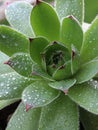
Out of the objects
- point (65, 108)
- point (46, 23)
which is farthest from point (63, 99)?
point (46, 23)

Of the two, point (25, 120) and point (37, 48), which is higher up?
point (37, 48)

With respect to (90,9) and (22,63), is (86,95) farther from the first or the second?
(90,9)

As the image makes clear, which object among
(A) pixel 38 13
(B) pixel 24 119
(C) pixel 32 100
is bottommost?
(B) pixel 24 119

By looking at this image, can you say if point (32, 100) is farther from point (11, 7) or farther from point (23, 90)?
point (11, 7)

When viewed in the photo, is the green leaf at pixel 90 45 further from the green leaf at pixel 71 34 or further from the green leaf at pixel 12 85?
the green leaf at pixel 12 85

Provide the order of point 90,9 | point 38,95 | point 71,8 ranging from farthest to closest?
1. point 90,9
2. point 71,8
3. point 38,95

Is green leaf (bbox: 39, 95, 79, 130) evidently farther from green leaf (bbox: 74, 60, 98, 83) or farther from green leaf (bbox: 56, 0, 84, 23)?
green leaf (bbox: 56, 0, 84, 23)

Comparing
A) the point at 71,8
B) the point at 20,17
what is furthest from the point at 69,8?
the point at 20,17

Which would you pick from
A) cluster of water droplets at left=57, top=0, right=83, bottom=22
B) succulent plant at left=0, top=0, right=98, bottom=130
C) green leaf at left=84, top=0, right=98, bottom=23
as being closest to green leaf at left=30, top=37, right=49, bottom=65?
succulent plant at left=0, top=0, right=98, bottom=130
